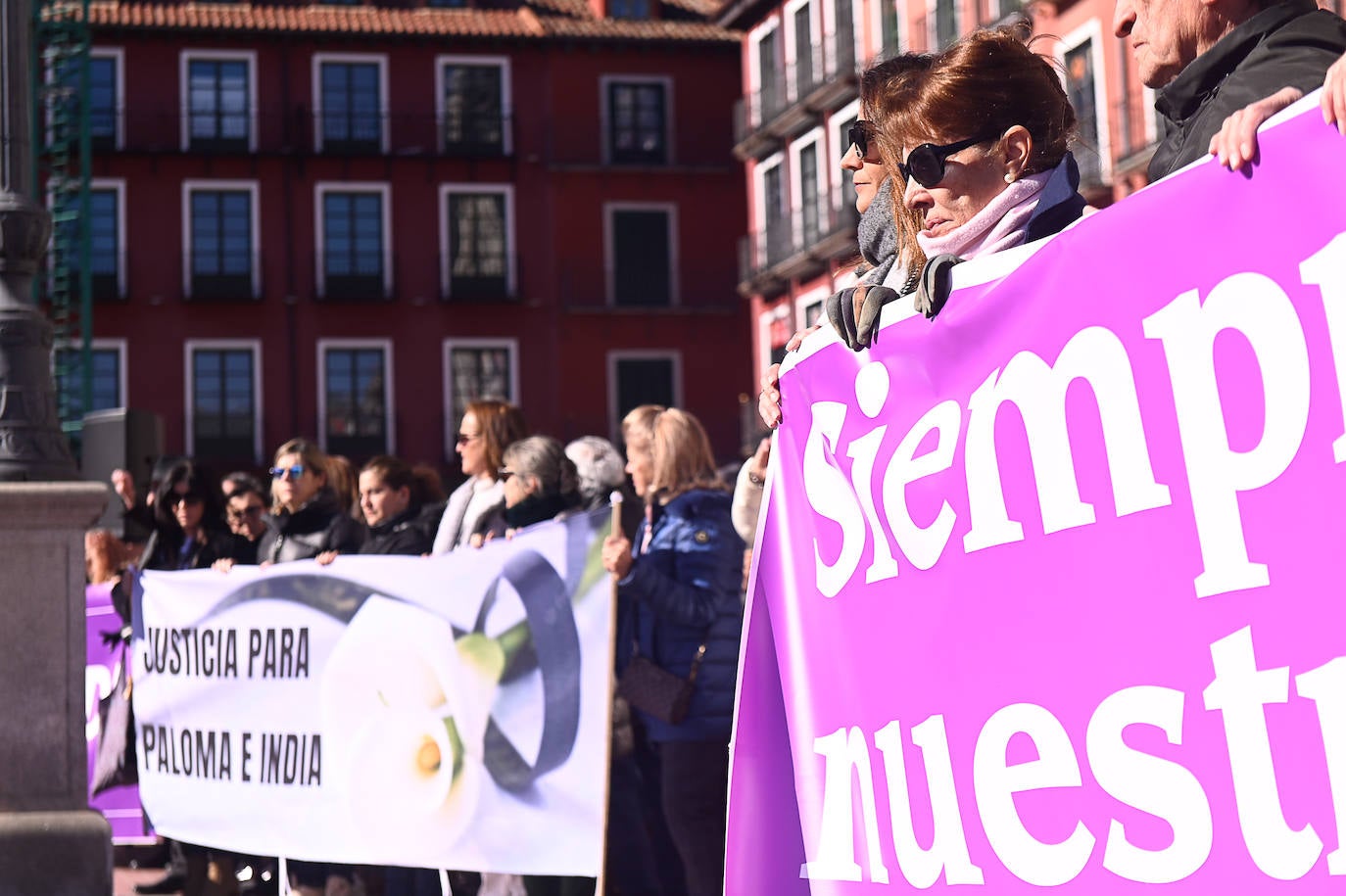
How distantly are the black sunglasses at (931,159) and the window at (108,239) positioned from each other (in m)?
38.2

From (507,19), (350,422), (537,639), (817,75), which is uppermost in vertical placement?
(507,19)

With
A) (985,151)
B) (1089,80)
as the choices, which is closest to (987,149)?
(985,151)

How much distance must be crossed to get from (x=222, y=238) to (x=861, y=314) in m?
38.6

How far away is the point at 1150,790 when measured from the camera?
104 inches

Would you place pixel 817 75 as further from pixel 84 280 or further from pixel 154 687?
pixel 154 687

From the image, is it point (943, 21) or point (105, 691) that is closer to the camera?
point (105, 691)

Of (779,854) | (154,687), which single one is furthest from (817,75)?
(779,854)

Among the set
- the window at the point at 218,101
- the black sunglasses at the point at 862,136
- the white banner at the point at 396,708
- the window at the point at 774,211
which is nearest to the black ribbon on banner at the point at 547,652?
the white banner at the point at 396,708

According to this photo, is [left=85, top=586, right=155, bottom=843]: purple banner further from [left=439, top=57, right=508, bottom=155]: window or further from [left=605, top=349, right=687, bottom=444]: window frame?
[left=439, top=57, right=508, bottom=155]: window

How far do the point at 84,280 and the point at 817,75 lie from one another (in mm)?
14859

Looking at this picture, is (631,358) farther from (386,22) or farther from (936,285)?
(936,285)

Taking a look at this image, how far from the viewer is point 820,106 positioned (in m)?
33.8

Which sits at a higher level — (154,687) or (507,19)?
(507,19)

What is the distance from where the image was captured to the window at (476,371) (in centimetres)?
4078
